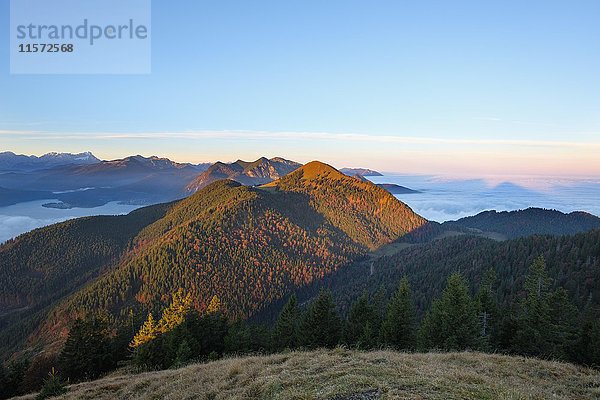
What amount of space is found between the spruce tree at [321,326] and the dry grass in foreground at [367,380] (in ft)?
72.9

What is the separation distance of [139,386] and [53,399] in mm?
7163

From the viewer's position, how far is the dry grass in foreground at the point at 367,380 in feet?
44.5

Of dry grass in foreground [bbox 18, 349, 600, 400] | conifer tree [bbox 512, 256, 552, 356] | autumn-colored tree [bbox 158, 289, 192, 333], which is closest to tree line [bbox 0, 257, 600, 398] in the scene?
conifer tree [bbox 512, 256, 552, 356]

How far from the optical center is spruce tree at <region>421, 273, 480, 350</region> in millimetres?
35844

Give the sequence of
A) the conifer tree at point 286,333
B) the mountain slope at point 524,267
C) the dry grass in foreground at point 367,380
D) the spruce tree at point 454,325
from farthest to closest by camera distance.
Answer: the mountain slope at point 524,267 < the conifer tree at point 286,333 < the spruce tree at point 454,325 < the dry grass in foreground at point 367,380

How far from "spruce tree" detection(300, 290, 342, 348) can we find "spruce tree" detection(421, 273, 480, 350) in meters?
11.7

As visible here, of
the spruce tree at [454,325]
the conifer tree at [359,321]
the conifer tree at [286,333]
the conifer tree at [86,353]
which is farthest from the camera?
the conifer tree at [86,353]

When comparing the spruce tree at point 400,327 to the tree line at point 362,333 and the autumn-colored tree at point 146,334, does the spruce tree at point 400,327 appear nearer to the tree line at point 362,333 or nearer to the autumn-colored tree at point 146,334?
the tree line at point 362,333

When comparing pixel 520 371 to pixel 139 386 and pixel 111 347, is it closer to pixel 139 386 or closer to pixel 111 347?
pixel 139 386

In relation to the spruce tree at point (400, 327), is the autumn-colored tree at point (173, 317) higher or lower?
lower

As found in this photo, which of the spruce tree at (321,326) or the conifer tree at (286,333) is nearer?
the spruce tree at (321,326)

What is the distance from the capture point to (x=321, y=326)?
45469 mm

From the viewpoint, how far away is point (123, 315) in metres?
176

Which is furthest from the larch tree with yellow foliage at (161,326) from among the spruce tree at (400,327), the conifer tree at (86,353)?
the spruce tree at (400,327)
